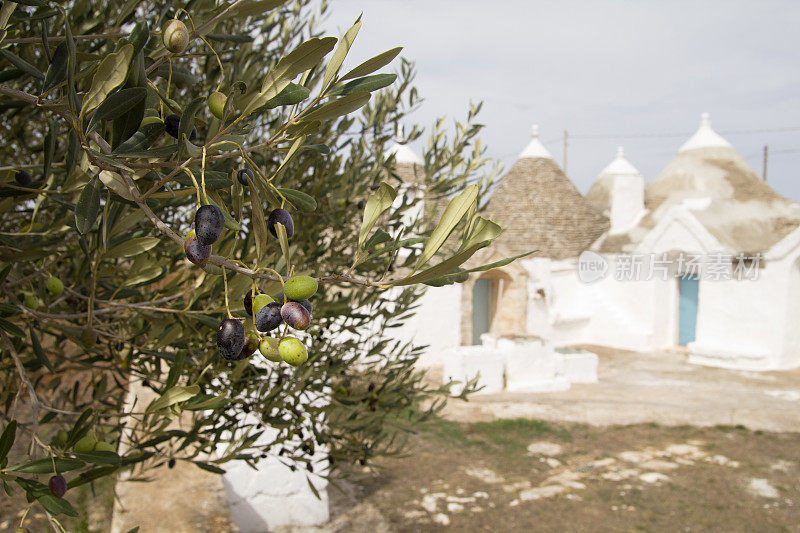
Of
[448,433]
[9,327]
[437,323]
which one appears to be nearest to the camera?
[9,327]

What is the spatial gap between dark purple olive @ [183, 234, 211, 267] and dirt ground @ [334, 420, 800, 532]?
5987 mm

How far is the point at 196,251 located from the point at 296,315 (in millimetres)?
166

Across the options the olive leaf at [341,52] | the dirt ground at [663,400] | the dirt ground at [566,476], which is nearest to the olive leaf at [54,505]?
the olive leaf at [341,52]

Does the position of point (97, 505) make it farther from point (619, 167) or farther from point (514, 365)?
point (619, 167)

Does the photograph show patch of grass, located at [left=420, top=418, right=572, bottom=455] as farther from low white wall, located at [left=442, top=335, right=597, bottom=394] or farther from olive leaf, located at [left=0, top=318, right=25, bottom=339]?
olive leaf, located at [left=0, top=318, right=25, bottom=339]

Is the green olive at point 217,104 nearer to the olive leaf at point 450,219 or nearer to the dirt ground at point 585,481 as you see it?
the olive leaf at point 450,219

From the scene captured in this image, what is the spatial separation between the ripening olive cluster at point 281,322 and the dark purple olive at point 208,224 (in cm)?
12

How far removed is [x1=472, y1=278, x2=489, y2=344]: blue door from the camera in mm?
16938

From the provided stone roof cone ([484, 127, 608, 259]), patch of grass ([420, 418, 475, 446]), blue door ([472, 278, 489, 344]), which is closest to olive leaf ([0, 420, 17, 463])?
patch of grass ([420, 418, 475, 446])

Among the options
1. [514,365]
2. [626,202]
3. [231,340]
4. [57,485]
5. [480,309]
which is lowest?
[514,365]

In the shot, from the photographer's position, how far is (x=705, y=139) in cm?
2109

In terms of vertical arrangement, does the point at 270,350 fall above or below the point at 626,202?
below

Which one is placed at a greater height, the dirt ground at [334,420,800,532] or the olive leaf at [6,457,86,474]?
the olive leaf at [6,457,86,474]

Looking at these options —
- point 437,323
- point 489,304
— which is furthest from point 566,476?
point 489,304
